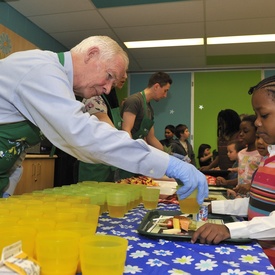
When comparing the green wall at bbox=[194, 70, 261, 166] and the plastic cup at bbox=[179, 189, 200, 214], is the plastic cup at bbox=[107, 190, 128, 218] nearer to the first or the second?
the plastic cup at bbox=[179, 189, 200, 214]

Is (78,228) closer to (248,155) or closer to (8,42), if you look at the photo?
(248,155)

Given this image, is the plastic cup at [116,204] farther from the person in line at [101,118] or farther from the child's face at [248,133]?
the child's face at [248,133]

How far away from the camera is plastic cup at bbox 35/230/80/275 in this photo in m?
0.55

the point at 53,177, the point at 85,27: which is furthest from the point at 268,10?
the point at 53,177

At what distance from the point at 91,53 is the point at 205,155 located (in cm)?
461

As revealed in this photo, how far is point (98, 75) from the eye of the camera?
1285 mm

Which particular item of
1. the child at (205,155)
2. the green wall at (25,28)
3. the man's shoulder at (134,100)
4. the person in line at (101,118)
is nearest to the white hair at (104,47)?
the person in line at (101,118)

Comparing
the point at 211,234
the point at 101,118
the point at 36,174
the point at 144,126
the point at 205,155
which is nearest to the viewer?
the point at 211,234

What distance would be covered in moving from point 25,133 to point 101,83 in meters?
0.35

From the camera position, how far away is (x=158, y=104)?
241 inches

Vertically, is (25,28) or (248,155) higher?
(25,28)

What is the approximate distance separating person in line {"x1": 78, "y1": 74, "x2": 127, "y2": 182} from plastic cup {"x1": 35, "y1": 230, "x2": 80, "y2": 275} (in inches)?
55.4

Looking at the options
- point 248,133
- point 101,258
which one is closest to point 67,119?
point 101,258

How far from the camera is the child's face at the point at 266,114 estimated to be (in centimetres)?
120
